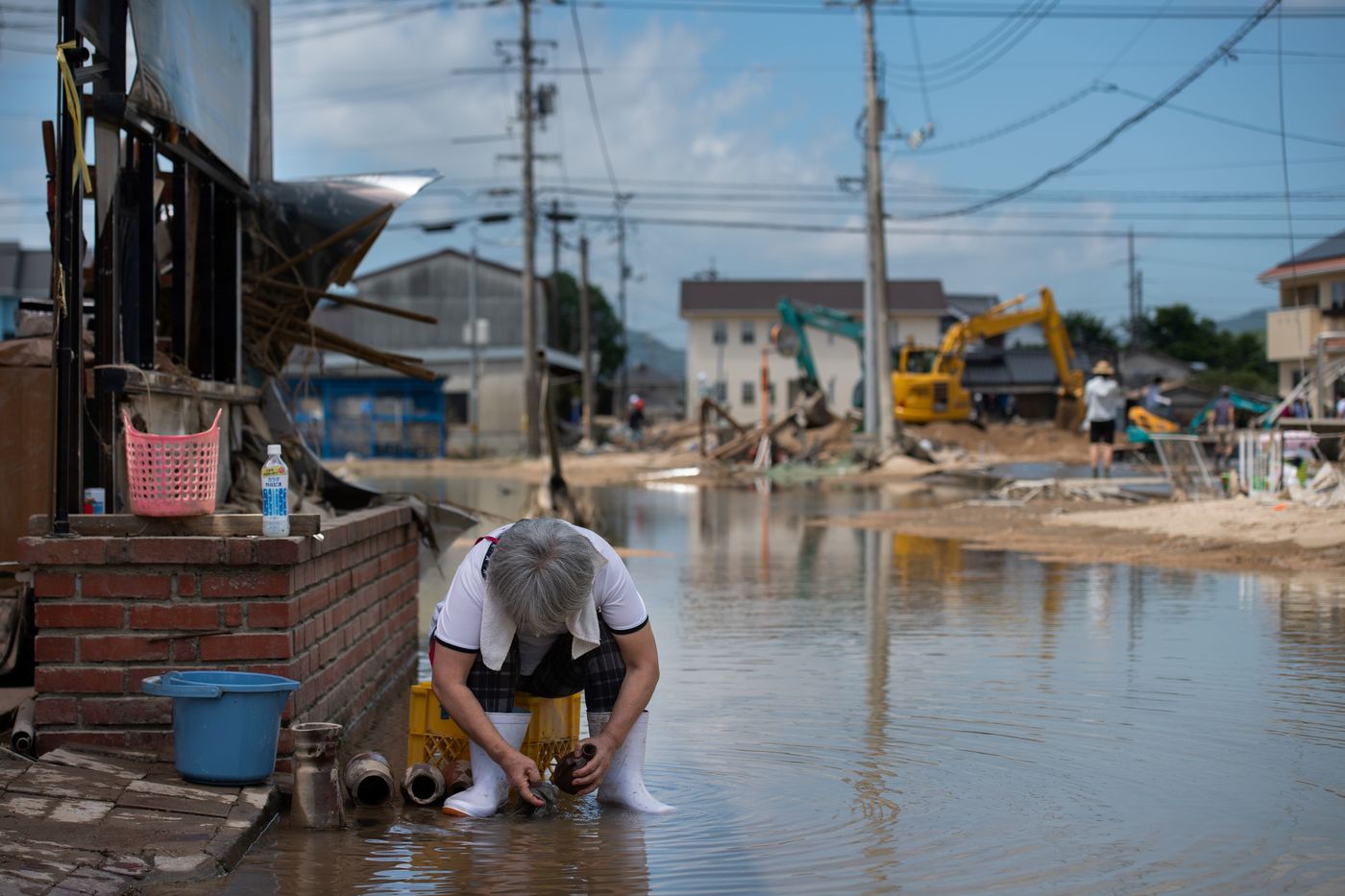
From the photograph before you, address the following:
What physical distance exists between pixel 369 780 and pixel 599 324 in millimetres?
87550

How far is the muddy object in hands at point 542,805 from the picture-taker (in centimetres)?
471

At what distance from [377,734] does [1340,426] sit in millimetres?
12237

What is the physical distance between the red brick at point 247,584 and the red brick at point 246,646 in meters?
0.15

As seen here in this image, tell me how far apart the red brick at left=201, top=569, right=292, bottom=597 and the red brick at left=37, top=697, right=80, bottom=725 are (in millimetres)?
582

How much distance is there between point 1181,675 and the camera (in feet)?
23.1

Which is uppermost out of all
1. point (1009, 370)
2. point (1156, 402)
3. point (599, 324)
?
point (599, 324)

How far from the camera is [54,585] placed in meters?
4.91

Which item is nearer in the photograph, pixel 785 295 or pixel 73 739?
pixel 73 739

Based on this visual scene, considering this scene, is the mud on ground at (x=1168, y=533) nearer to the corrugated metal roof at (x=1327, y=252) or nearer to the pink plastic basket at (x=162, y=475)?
the pink plastic basket at (x=162, y=475)

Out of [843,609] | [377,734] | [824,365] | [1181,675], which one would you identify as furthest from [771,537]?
[824,365]

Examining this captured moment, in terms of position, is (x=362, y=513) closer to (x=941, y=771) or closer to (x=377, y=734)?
(x=377, y=734)

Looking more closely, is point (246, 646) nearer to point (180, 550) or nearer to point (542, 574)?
point (180, 550)

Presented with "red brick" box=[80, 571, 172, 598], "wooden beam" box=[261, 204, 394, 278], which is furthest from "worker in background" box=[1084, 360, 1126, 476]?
"red brick" box=[80, 571, 172, 598]

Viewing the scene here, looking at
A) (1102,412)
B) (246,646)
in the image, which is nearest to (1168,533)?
(1102,412)
